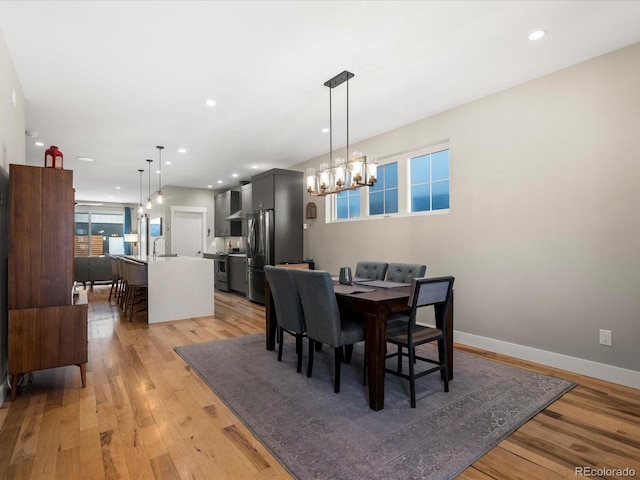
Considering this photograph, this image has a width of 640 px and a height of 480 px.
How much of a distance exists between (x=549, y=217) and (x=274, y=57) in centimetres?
279

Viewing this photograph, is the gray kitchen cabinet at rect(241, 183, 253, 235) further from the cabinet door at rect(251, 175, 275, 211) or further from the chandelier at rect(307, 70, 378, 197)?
the chandelier at rect(307, 70, 378, 197)

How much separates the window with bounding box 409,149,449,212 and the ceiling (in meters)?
0.54

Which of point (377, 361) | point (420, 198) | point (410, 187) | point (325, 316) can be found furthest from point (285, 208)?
point (377, 361)

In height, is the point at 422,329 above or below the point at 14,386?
above

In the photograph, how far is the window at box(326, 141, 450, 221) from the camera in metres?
4.09

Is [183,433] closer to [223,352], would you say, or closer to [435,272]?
[223,352]

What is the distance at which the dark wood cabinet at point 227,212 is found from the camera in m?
8.20

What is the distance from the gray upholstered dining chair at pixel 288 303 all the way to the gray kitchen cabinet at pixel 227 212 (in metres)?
5.31

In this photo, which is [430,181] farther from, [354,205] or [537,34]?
[537,34]

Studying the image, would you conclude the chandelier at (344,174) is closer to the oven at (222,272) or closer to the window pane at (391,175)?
the window pane at (391,175)

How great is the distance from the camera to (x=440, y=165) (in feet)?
13.5

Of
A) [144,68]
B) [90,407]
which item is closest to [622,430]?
[90,407]
